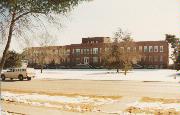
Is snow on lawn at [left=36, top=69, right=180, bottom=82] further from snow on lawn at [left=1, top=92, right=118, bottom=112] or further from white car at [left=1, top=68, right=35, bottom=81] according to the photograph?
snow on lawn at [left=1, top=92, right=118, bottom=112]

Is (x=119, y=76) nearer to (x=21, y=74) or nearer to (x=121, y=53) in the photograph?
(x=121, y=53)

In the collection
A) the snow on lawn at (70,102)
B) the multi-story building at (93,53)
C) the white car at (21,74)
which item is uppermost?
the multi-story building at (93,53)

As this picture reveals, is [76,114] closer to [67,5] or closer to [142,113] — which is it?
[142,113]

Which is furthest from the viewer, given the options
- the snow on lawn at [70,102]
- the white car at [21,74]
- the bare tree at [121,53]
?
the bare tree at [121,53]

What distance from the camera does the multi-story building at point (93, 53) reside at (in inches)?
2990

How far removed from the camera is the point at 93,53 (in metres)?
91.4

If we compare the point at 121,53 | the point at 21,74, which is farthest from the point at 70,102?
the point at 121,53

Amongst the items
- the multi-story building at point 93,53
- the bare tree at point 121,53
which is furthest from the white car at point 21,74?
the multi-story building at point 93,53

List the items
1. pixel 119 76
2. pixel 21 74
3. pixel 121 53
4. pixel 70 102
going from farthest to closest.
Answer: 1. pixel 121 53
2. pixel 119 76
3. pixel 21 74
4. pixel 70 102

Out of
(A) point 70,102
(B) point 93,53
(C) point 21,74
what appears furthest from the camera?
(B) point 93,53

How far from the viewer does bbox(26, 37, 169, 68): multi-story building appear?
2990 inches

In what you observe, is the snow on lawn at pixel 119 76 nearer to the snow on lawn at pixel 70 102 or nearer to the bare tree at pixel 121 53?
the bare tree at pixel 121 53

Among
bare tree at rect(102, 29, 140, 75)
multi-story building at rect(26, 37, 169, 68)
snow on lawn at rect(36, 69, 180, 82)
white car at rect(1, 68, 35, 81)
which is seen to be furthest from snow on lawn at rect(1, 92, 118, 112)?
multi-story building at rect(26, 37, 169, 68)

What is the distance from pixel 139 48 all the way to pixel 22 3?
72898 millimetres
